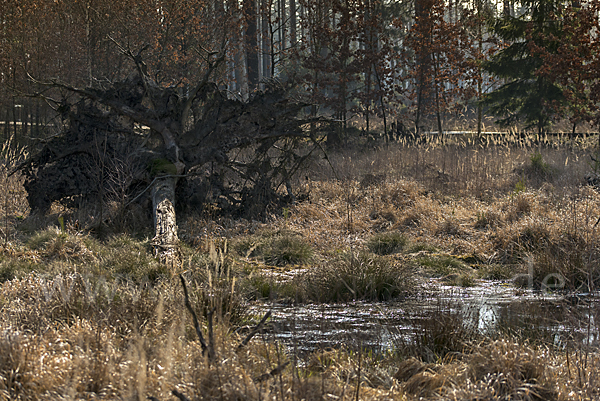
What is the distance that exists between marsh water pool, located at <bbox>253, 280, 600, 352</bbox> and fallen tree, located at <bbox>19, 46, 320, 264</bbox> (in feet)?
13.8

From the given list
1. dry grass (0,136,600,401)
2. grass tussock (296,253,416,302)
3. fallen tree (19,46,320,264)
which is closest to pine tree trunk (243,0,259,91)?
dry grass (0,136,600,401)

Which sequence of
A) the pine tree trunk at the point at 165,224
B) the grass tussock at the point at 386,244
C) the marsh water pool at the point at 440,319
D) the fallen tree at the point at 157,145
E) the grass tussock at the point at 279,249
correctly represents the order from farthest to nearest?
the fallen tree at the point at 157,145
the grass tussock at the point at 386,244
the grass tussock at the point at 279,249
the pine tree trunk at the point at 165,224
the marsh water pool at the point at 440,319

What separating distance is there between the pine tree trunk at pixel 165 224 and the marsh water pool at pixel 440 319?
1643 mm

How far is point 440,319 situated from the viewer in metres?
4.39

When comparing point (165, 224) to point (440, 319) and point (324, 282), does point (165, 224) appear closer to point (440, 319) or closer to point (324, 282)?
point (324, 282)

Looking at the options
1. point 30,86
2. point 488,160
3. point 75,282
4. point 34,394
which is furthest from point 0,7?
point 34,394

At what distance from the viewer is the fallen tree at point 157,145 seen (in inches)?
363

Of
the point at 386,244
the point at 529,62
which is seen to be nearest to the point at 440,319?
the point at 386,244

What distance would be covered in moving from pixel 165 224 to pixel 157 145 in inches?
117

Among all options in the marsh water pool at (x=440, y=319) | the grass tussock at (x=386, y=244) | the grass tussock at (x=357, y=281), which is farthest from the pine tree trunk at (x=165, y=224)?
the grass tussock at (x=386, y=244)

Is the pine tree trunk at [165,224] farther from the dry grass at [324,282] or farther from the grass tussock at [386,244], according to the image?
the grass tussock at [386,244]

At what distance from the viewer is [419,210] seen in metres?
9.66

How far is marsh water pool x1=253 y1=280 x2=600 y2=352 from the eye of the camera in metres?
4.34

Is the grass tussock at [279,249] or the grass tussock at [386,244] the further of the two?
the grass tussock at [386,244]
